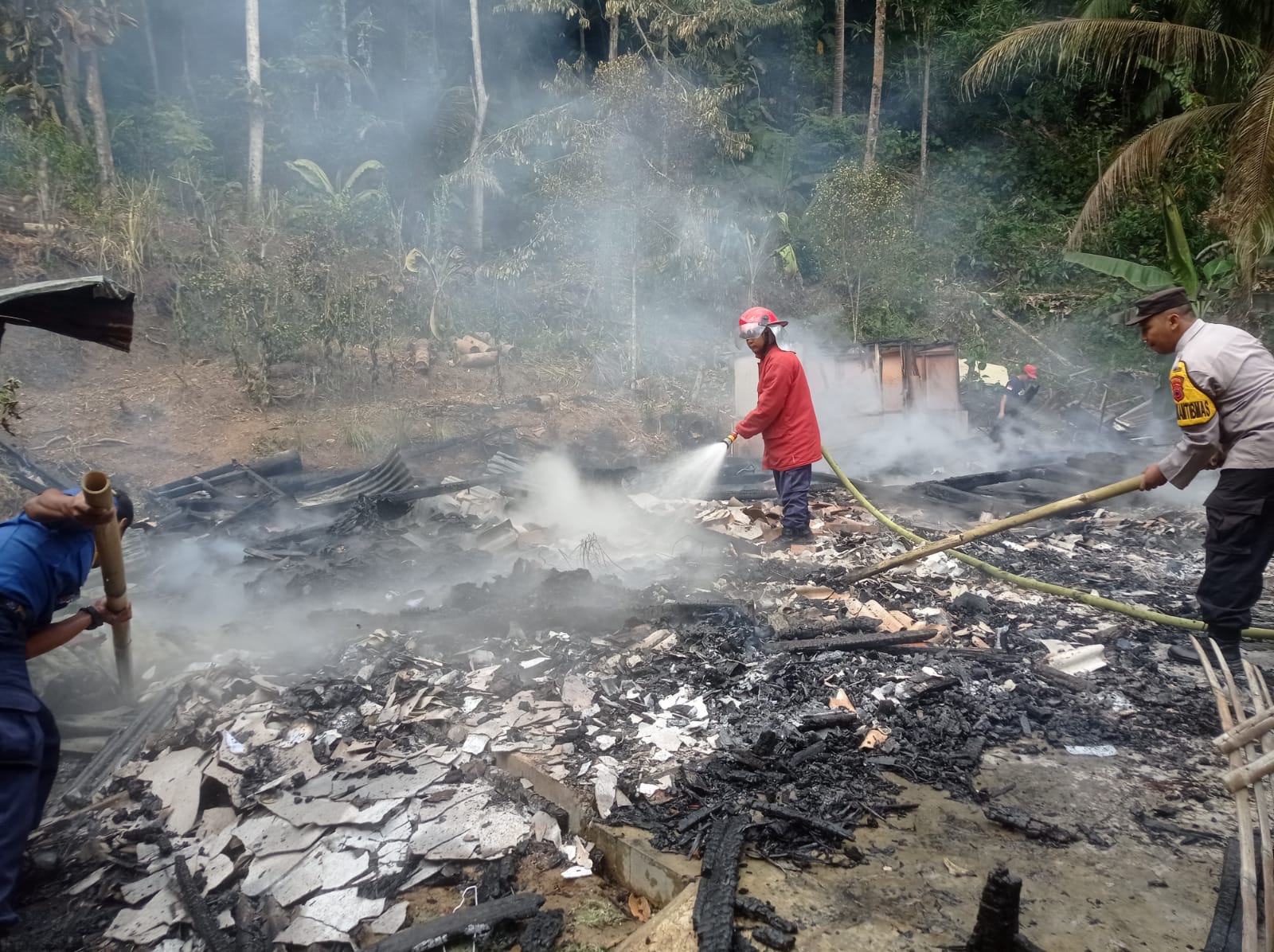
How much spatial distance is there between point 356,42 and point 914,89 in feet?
50.1

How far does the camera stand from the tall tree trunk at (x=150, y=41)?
719 inches

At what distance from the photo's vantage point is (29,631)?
3.34m

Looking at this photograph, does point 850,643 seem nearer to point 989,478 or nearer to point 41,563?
point 41,563

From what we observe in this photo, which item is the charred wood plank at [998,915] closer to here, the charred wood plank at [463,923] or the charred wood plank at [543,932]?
the charred wood plank at [543,932]

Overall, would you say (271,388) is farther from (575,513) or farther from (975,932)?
(975,932)

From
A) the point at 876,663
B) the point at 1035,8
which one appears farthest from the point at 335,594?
the point at 1035,8

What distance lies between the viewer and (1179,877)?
3.03m

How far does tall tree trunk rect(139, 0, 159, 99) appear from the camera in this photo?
18250 millimetres

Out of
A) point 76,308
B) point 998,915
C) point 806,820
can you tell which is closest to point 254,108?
point 76,308

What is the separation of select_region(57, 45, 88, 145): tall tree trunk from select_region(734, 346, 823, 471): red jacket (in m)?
14.2

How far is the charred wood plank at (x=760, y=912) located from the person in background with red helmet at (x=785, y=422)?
471cm

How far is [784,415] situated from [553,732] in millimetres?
4101

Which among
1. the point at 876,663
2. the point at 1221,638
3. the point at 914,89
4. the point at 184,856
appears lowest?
the point at 184,856

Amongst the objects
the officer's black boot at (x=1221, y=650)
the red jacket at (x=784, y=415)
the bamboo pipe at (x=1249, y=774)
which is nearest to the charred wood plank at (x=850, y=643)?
the officer's black boot at (x=1221, y=650)
